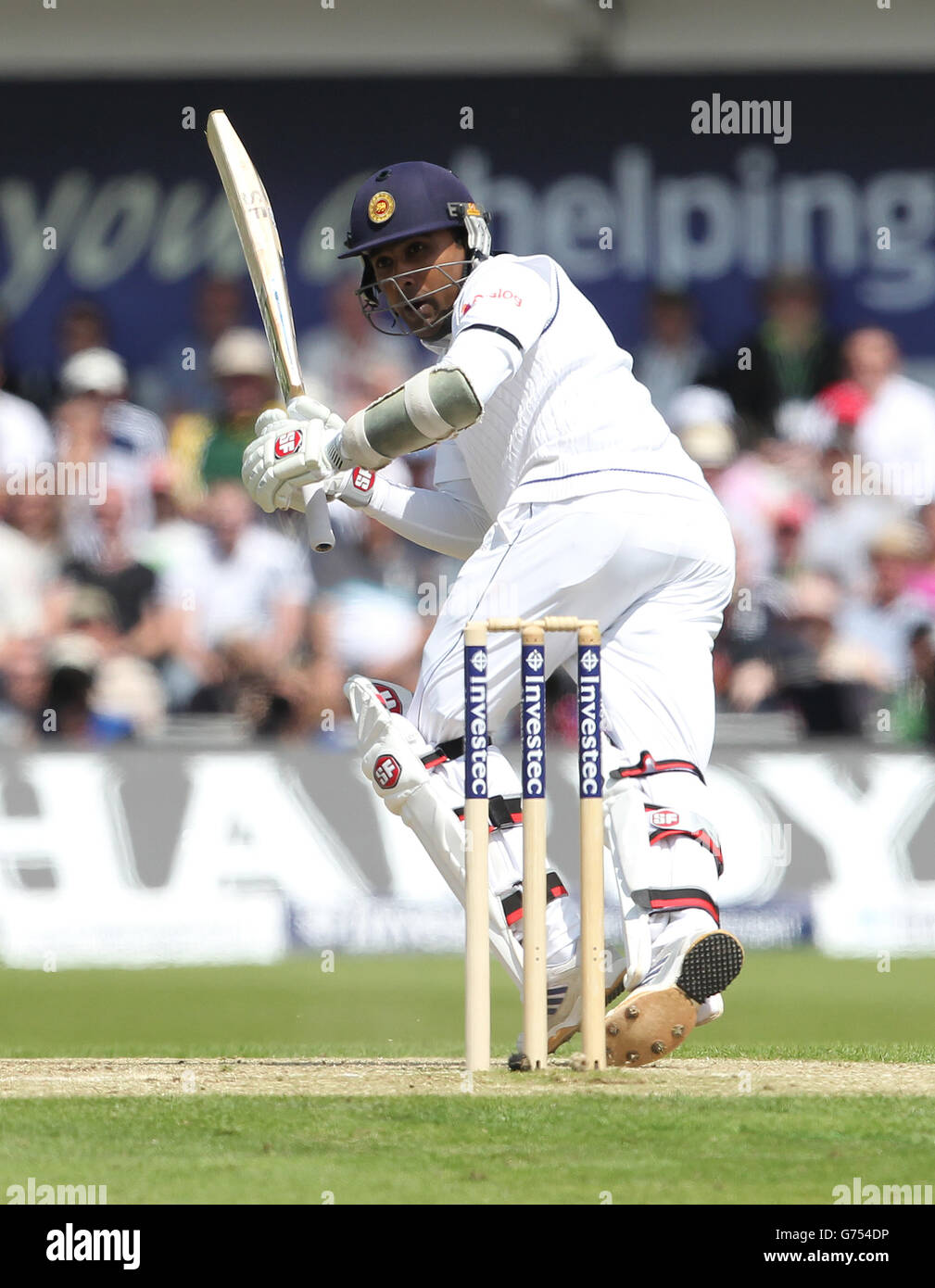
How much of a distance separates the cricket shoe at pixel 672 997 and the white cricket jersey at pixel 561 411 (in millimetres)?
1147

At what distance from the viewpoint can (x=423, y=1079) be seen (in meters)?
4.96

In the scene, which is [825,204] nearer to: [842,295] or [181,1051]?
[842,295]

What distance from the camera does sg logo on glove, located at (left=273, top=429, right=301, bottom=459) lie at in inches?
213

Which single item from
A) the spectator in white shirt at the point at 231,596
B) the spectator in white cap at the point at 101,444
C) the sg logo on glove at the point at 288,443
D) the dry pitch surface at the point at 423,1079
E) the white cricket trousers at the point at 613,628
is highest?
the spectator in white cap at the point at 101,444

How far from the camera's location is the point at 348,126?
13.4 metres

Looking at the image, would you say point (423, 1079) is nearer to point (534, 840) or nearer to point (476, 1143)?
point (534, 840)

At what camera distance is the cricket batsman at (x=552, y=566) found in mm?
5047

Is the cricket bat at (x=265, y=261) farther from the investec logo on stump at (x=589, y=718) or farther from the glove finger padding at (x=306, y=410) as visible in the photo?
the investec logo on stump at (x=589, y=718)

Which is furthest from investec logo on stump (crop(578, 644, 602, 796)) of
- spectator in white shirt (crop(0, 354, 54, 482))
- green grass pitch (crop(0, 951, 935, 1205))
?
spectator in white shirt (crop(0, 354, 54, 482))

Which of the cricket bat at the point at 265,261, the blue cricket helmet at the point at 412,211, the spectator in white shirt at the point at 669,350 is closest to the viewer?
the blue cricket helmet at the point at 412,211

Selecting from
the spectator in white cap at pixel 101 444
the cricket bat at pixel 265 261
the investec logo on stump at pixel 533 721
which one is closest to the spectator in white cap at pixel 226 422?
the spectator in white cap at pixel 101 444

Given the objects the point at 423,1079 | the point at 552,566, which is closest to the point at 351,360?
the point at 552,566

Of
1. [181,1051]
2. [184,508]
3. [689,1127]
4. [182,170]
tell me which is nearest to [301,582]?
[184,508]
